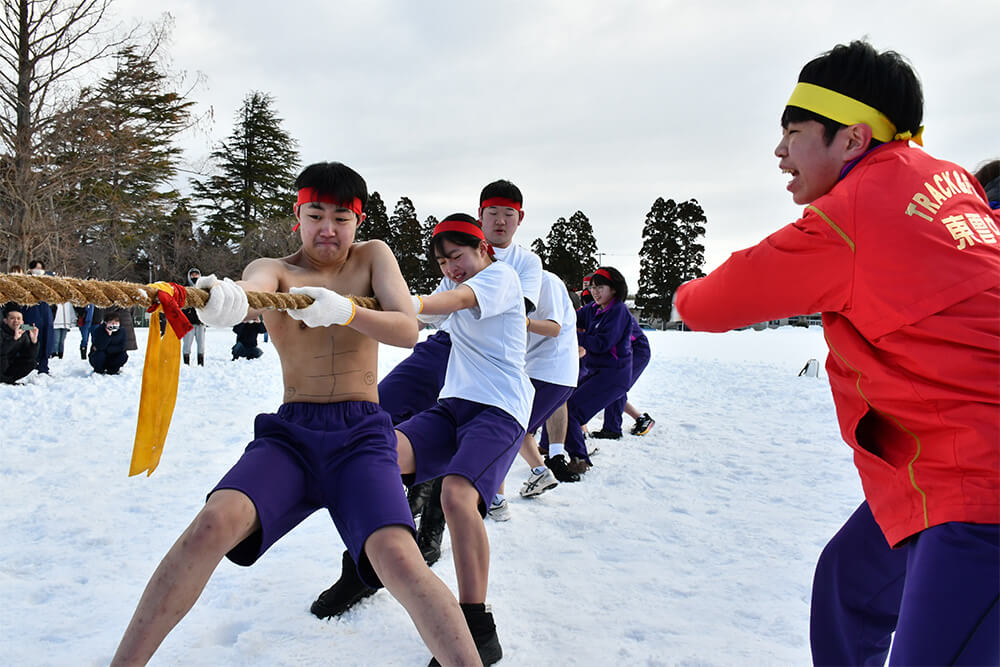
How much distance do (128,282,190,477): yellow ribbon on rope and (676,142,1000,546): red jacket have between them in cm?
163

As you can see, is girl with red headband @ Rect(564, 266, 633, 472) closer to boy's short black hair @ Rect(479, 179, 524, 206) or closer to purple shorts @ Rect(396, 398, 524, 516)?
boy's short black hair @ Rect(479, 179, 524, 206)

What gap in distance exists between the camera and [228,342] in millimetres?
17234

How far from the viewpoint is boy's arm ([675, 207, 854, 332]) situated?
54.3 inches

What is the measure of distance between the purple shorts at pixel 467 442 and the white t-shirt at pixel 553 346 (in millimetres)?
1481

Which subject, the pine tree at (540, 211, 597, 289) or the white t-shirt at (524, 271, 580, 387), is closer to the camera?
the white t-shirt at (524, 271, 580, 387)

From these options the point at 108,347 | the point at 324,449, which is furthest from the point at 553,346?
the point at 108,347

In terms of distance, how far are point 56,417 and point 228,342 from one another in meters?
11.2

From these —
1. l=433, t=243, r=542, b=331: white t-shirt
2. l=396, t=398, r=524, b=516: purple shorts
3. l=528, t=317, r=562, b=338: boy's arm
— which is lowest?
l=396, t=398, r=524, b=516: purple shorts

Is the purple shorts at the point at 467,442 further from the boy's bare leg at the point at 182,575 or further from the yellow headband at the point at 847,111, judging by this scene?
the yellow headband at the point at 847,111

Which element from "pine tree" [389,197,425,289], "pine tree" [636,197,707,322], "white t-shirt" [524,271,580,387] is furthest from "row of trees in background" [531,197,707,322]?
"white t-shirt" [524,271,580,387]

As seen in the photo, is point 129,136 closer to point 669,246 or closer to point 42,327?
point 42,327

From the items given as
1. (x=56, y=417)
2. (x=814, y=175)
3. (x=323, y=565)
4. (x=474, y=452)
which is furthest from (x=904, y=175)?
(x=56, y=417)

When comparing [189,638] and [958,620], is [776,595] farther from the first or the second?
[189,638]

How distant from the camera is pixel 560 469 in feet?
17.1
